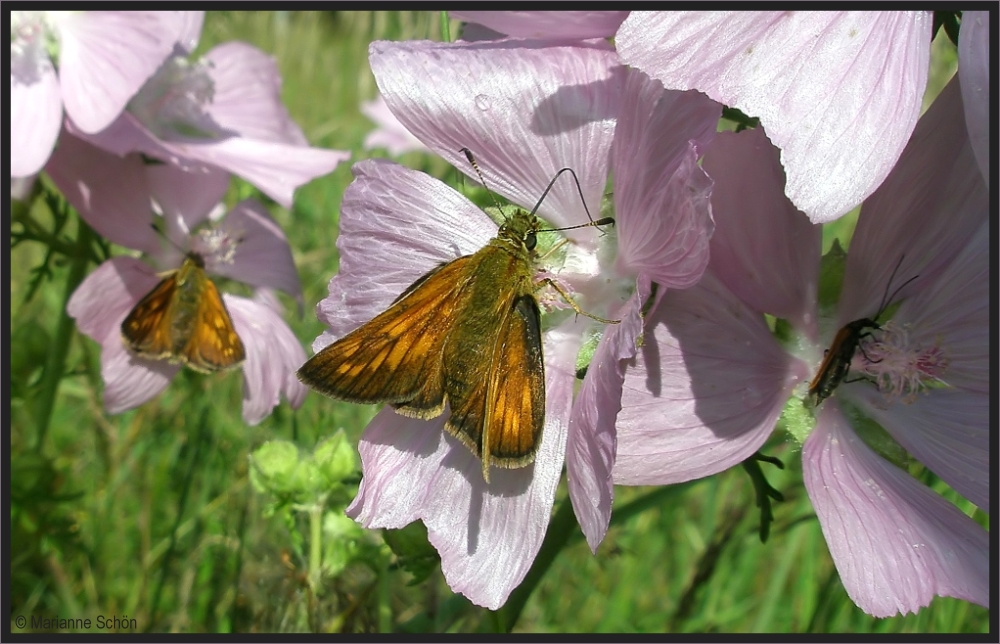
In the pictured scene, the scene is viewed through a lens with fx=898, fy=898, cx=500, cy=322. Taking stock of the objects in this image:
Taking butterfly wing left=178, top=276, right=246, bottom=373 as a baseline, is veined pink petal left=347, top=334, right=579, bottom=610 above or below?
above

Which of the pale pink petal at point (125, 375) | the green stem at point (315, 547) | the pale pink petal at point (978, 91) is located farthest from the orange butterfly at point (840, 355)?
the pale pink petal at point (125, 375)

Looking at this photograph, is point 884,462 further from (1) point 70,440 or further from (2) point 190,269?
(1) point 70,440

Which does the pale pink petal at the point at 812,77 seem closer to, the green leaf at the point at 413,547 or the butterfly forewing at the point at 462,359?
the butterfly forewing at the point at 462,359

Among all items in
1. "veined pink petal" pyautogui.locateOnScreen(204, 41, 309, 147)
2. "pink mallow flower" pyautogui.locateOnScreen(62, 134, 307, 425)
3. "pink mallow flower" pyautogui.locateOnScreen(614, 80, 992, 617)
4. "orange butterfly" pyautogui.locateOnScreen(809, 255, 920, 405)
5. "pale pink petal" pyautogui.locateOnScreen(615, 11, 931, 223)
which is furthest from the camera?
"veined pink petal" pyautogui.locateOnScreen(204, 41, 309, 147)

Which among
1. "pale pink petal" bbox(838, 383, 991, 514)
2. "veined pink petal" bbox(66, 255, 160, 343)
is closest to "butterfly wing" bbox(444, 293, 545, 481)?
"pale pink petal" bbox(838, 383, 991, 514)

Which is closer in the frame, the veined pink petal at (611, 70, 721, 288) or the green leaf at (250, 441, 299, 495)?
the veined pink petal at (611, 70, 721, 288)

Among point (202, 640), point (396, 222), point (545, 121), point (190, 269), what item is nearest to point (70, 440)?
point (190, 269)

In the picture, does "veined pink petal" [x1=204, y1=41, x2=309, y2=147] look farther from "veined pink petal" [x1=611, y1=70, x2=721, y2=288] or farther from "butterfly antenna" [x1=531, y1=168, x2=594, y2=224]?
"veined pink petal" [x1=611, y1=70, x2=721, y2=288]

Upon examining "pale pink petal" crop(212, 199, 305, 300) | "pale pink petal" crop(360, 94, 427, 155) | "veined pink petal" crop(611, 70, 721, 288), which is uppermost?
"veined pink petal" crop(611, 70, 721, 288)
